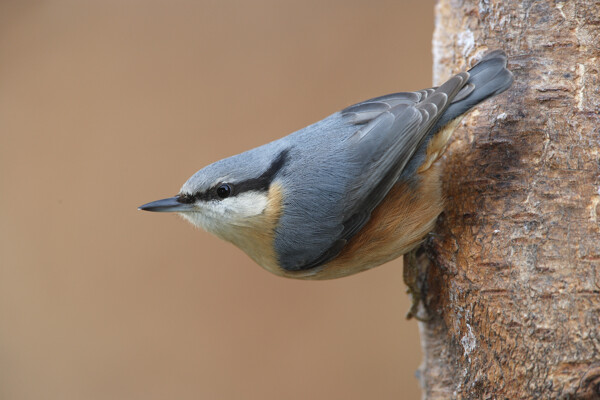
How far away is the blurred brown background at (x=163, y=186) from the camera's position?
11.4 feet

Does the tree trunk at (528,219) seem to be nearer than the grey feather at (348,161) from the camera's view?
Yes

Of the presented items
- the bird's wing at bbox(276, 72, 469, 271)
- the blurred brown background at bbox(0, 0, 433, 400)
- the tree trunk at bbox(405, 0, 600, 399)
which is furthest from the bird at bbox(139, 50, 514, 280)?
the blurred brown background at bbox(0, 0, 433, 400)

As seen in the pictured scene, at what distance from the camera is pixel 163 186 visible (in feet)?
11.7

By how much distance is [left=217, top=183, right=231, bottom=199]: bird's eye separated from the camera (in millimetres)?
2197

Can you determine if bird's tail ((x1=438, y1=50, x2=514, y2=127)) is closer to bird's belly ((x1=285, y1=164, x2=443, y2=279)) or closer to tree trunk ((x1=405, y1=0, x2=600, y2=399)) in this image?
tree trunk ((x1=405, y1=0, x2=600, y2=399))

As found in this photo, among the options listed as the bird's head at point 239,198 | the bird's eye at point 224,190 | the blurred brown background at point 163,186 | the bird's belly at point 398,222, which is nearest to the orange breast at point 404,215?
the bird's belly at point 398,222

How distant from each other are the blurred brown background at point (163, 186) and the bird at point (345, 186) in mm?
1241

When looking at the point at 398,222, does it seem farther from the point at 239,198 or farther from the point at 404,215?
the point at 239,198

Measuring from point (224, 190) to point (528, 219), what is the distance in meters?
1.03

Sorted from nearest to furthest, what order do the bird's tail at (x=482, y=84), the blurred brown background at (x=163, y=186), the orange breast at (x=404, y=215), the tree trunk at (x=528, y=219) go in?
the tree trunk at (x=528, y=219) → the bird's tail at (x=482, y=84) → the orange breast at (x=404, y=215) → the blurred brown background at (x=163, y=186)

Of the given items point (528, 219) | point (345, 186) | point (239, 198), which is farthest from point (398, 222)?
point (239, 198)

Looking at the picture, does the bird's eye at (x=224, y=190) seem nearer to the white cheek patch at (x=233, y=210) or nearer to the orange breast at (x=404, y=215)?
the white cheek patch at (x=233, y=210)

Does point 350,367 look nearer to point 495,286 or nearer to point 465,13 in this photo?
point 495,286

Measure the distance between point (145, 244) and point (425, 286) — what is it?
1.84m
